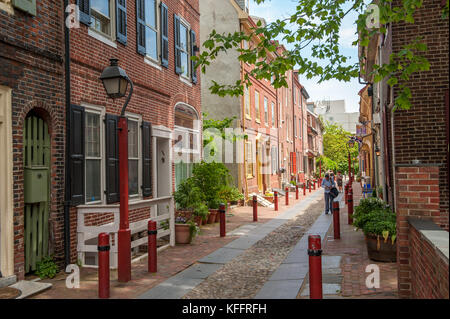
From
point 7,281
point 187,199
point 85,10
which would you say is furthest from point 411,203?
point 187,199

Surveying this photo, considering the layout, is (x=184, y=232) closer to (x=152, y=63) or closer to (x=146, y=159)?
(x=146, y=159)

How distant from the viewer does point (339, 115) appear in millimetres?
87625

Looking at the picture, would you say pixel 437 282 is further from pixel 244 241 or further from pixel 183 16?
pixel 183 16

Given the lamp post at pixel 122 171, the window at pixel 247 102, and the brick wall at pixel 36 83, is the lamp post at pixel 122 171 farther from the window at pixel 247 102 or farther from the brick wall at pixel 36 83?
the window at pixel 247 102

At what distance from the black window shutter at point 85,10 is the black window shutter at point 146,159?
311cm

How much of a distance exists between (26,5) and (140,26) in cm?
427

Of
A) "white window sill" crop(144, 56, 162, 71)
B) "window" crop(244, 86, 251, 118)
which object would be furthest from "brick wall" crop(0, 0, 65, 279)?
"window" crop(244, 86, 251, 118)

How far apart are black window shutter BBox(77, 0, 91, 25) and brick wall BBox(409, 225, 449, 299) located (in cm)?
691

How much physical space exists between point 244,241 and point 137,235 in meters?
2.76

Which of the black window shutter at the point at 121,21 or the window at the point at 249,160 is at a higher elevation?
the black window shutter at the point at 121,21

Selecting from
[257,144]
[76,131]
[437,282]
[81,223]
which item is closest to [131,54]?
[76,131]

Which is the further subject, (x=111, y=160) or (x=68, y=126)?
(x=111, y=160)

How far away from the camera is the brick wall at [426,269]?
3.21 metres

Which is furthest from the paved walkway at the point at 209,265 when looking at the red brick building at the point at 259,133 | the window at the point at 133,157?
the red brick building at the point at 259,133
